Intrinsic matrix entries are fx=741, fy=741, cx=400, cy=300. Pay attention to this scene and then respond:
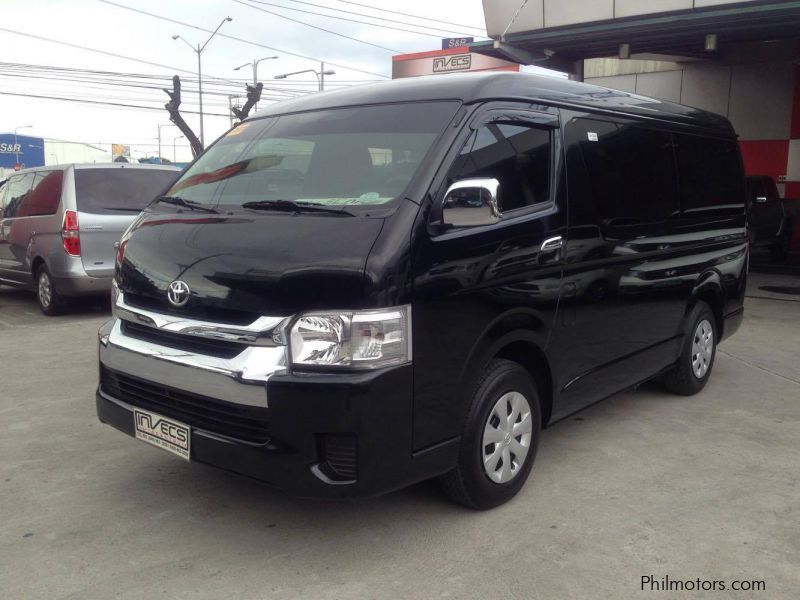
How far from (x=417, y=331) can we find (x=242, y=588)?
1.24m

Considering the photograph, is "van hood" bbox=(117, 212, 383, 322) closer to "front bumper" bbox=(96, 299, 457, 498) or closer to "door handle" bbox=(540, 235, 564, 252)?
"front bumper" bbox=(96, 299, 457, 498)

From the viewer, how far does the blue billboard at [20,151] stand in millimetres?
72375

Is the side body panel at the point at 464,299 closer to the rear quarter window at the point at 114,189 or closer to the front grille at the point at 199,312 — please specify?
the front grille at the point at 199,312

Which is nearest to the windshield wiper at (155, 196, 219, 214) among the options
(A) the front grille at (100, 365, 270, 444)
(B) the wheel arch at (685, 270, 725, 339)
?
(A) the front grille at (100, 365, 270, 444)

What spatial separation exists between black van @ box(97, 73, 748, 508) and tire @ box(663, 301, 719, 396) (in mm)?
920

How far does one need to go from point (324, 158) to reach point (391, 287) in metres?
1.07

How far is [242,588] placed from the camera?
2.95 meters

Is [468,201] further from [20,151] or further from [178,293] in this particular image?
[20,151]

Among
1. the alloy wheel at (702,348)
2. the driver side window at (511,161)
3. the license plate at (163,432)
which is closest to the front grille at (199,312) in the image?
the license plate at (163,432)

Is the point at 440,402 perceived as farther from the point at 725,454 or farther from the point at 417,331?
the point at 725,454

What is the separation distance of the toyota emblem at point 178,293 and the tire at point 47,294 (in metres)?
6.13

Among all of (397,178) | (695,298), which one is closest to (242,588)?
(397,178)

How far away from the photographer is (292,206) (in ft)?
11.1

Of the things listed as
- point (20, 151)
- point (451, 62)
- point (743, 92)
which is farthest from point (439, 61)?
point (20, 151)
